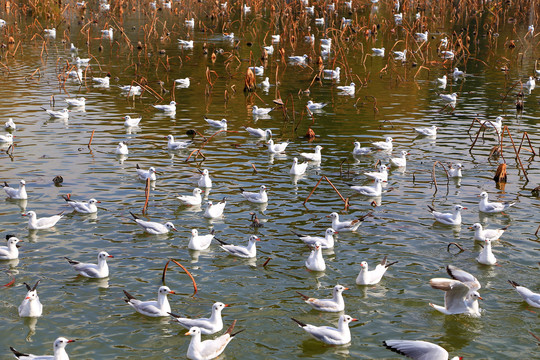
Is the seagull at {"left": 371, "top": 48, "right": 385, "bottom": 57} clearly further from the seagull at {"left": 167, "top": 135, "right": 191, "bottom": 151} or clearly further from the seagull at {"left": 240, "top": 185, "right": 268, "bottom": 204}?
the seagull at {"left": 240, "top": 185, "right": 268, "bottom": 204}

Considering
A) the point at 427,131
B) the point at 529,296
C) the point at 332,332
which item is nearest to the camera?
the point at 332,332

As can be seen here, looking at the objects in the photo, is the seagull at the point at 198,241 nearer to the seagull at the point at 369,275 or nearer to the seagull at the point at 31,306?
the seagull at the point at 369,275

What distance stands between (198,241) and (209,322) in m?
3.96

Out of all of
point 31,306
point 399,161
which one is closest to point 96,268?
point 31,306

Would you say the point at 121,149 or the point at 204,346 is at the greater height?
the point at 121,149

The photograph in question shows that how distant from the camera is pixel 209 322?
12.6 meters

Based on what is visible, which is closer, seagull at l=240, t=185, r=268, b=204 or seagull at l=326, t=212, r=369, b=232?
seagull at l=326, t=212, r=369, b=232

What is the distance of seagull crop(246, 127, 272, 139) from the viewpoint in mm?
26672

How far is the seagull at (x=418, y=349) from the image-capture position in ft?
36.4

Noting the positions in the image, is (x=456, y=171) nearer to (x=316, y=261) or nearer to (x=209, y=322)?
(x=316, y=261)

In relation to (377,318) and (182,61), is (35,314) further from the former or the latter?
(182,61)

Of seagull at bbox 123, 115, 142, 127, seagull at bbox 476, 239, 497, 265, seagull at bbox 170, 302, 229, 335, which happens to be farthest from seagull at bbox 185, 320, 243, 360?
seagull at bbox 123, 115, 142, 127

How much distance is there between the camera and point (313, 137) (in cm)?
2695

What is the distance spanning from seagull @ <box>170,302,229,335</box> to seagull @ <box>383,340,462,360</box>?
3.12m
